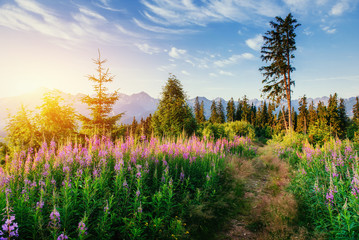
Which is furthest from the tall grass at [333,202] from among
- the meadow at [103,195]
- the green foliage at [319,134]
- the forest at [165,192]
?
→ the green foliage at [319,134]

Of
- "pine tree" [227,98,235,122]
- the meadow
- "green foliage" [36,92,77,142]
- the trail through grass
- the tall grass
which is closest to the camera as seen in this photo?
the meadow

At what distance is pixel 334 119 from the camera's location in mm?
23953

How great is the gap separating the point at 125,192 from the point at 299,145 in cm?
1285

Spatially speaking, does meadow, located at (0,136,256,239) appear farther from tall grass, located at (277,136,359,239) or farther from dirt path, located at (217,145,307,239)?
tall grass, located at (277,136,359,239)

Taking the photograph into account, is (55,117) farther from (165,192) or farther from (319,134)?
(319,134)

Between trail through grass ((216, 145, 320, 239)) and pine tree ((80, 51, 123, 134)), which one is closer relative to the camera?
trail through grass ((216, 145, 320, 239))

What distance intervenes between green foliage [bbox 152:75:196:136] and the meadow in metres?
10.8

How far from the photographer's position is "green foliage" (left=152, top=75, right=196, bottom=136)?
18195 mm

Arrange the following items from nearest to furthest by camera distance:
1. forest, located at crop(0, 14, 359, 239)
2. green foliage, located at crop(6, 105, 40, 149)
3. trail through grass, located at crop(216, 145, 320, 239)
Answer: forest, located at crop(0, 14, 359, 239), trail through grass, located at crop(216, 145, 320, 239), green foliage, located at crop(6, 105, 40, 149)

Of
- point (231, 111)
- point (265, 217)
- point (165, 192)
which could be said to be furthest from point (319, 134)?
point (231, 111)

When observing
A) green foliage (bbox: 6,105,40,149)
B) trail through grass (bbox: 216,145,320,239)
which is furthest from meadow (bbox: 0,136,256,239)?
green foliage (bbox: 6,105,40,149)

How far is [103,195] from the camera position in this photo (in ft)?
10.9

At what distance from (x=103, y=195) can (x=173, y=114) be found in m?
15.8

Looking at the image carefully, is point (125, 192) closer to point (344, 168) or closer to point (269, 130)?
point (344, 168)
